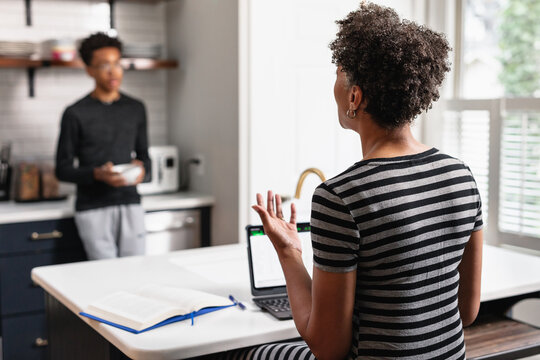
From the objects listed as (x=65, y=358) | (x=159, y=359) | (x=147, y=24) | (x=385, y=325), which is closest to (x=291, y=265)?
(x=385, y=325)

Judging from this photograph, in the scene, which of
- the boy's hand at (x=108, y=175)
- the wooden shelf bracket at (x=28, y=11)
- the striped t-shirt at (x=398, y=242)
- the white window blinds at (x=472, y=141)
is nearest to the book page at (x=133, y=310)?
the striped t-shirt at (x=398, y=242)

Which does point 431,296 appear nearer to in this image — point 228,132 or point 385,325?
point 385,325

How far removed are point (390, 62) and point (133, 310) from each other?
950mm

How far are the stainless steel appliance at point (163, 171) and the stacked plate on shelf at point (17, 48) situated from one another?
85cm

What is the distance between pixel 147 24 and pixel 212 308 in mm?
2935

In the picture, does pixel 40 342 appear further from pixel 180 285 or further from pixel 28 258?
pixel 180 285

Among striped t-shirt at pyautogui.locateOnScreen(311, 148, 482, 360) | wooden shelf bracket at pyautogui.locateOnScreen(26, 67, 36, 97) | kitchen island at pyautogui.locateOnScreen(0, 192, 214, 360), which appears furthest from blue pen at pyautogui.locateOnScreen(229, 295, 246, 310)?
wooden shelf bracket at pyautogui.locateOnScreen(26, 67, 36, 97)

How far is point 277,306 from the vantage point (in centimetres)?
193

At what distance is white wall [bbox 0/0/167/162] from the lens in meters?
3.99

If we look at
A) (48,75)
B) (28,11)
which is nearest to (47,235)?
(48,75)

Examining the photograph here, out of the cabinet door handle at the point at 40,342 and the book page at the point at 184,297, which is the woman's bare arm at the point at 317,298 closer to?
the book page at the point at 184,297

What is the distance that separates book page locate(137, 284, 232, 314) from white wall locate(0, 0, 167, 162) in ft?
7.12

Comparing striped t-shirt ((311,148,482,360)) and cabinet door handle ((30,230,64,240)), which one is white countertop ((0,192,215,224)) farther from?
striped t-shirt ((311,148,482,360))

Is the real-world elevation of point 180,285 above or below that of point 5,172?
below
